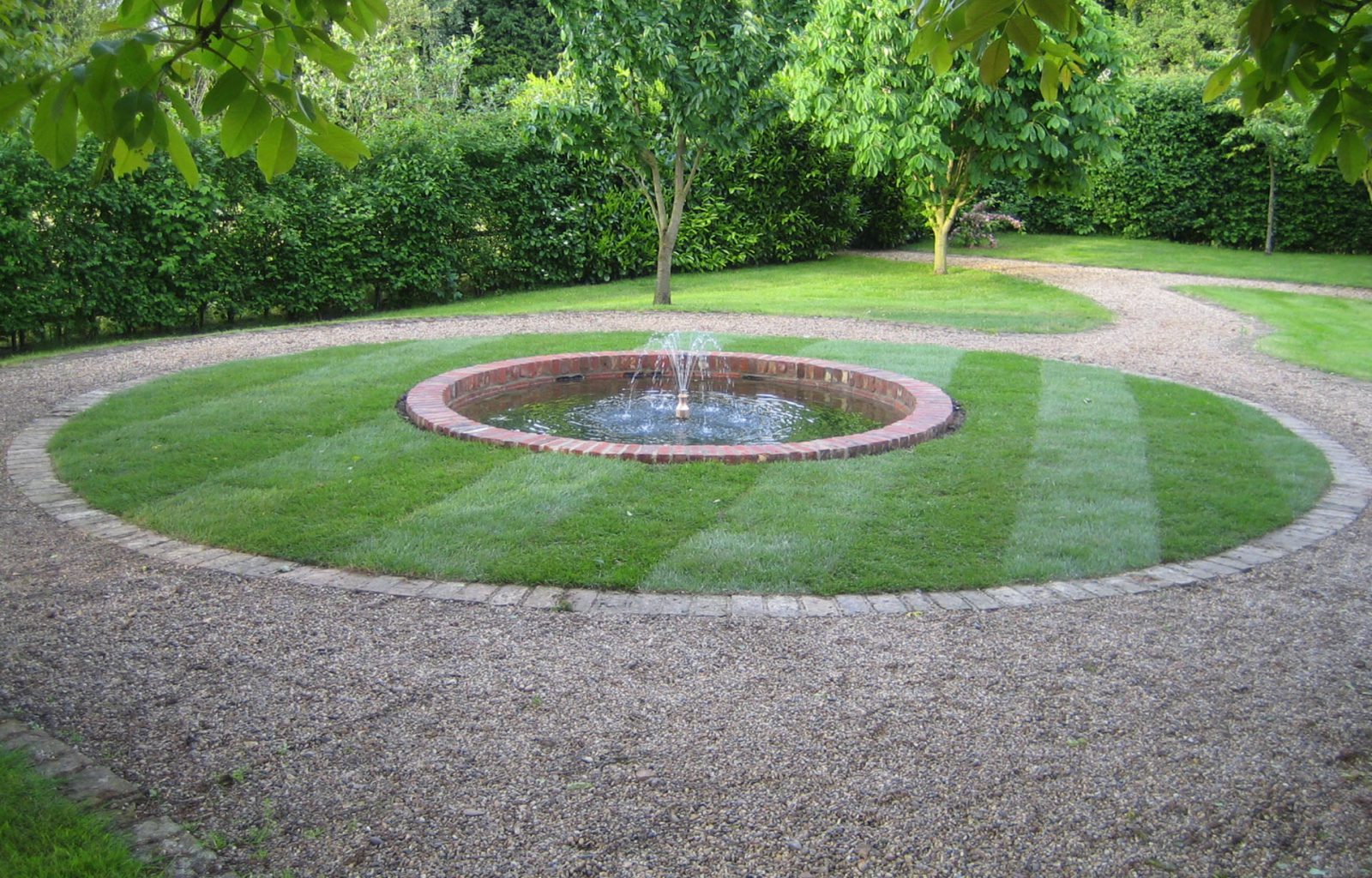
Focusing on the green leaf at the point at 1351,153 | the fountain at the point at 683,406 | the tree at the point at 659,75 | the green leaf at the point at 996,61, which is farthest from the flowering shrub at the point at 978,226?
the green leaf at the point at 996,61

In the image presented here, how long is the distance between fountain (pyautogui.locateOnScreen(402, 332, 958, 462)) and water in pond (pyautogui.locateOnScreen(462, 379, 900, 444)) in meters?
0.01

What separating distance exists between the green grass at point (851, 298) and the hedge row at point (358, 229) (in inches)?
20.9

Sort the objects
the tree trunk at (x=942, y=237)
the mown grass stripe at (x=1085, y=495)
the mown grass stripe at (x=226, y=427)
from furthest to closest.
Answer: the tree trunk at (x=942, y=237) → the mown grass stripe at (x=226, y=427) → the mown grass stripe at (x=1085, y=495)

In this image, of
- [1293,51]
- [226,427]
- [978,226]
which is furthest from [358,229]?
[978,226]

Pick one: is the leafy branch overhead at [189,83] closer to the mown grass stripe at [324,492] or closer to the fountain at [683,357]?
the mown grass stripe at [324,492]

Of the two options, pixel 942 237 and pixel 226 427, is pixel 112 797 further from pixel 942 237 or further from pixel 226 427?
pixel 942 237

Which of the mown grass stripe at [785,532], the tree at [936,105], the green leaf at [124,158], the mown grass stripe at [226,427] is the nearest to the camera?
the green leaf at [124,158]

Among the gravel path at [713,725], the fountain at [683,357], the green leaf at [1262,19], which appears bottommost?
the gravel path at [713,725]

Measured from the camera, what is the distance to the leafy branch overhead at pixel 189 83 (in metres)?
1.70

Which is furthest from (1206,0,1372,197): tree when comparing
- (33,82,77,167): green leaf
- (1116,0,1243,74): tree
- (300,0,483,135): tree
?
(1116,0,1243,74): tree

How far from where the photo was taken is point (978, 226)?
20.6 metres

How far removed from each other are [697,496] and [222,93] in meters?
3.81

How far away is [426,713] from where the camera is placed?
3309 mm

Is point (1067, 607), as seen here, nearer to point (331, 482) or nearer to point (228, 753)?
point (228, 753)
